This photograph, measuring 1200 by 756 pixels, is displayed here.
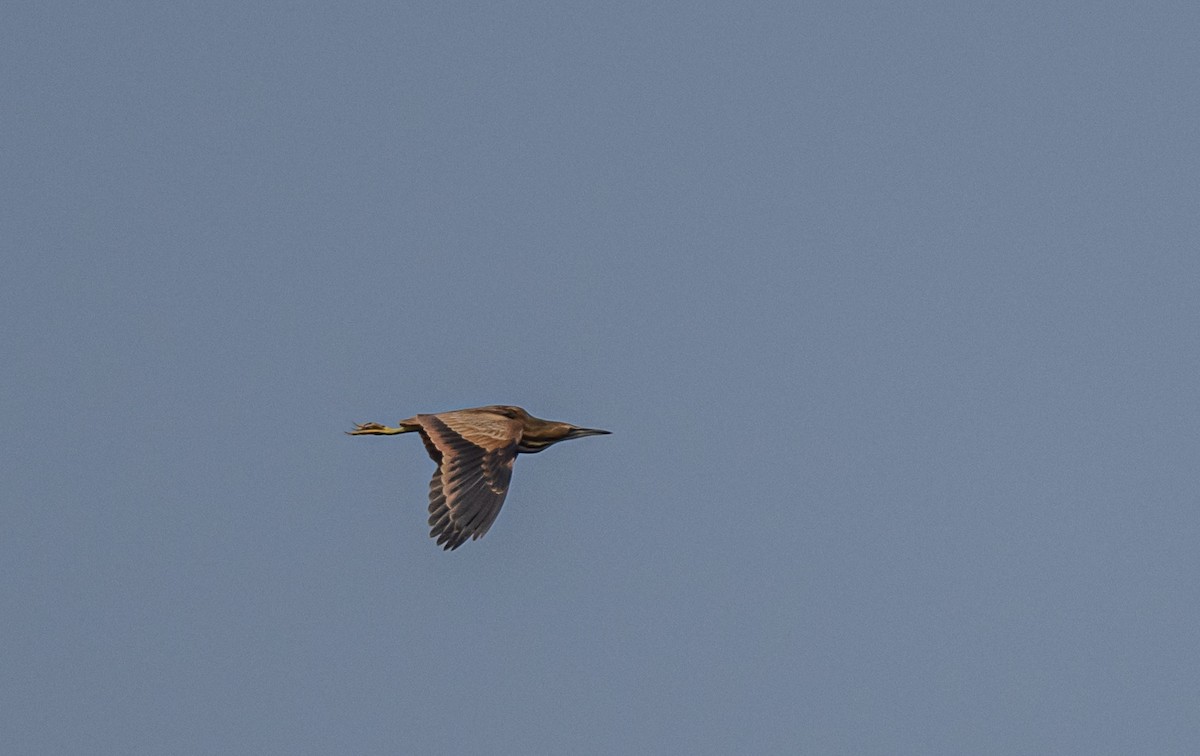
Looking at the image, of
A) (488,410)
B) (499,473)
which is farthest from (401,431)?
(499,473)

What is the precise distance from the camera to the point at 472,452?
4206 cm

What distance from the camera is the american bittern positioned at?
39.9m

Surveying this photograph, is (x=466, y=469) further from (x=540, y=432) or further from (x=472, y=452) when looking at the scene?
(x=540, y=432)

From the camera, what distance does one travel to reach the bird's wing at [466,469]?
3988 centimetres

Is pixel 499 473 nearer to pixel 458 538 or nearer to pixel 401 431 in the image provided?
pixel 458 538

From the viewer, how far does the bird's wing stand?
3988 cm

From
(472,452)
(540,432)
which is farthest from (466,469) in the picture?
(540,432)

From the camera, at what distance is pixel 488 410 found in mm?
45344

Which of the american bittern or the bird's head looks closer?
the american bittern

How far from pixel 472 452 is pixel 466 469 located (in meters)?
0.83

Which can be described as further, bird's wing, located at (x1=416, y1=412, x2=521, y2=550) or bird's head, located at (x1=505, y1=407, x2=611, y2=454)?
bird's head, located at (x1=505, y1=407, x2=611, y2=454)

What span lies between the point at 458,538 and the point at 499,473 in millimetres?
2169

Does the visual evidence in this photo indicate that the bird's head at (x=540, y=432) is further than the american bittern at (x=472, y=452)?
Yes

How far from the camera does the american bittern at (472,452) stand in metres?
39.9
